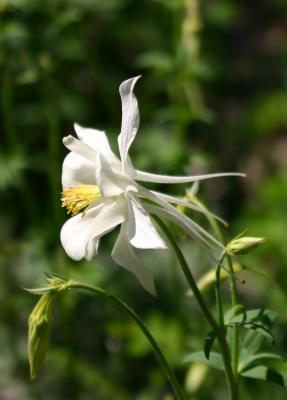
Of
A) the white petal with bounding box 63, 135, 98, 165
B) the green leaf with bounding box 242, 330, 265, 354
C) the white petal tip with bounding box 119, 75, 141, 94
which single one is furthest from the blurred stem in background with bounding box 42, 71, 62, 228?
the white petal tip with bounding box 119, 75, 141, 94

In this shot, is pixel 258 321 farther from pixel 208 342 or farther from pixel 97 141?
pixel 97 141

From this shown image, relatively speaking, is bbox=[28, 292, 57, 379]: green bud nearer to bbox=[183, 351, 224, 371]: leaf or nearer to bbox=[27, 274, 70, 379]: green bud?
bbox=[27, 274, 70, 379]: green bud

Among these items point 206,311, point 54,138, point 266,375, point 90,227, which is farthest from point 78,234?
point 54,138

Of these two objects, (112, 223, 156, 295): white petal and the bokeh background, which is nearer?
(112, 223, 156, 295): white petal

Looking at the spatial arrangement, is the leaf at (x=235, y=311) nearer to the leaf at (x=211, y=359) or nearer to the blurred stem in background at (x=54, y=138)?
the leaf at (x=211, y=359)

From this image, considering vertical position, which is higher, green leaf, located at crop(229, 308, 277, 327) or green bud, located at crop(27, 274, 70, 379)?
green bud, located at crop(27, 274, 70, 379)

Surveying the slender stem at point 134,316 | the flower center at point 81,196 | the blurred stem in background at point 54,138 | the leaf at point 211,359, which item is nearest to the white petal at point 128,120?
the flower center at point 81,196

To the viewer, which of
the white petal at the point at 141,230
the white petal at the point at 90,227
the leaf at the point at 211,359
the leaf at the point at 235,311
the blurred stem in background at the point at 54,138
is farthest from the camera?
the blurred stem in background at the point at 54,138
